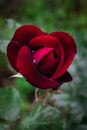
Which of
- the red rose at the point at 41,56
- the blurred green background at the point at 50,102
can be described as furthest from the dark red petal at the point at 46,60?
the blurred green background at the point at 50,102

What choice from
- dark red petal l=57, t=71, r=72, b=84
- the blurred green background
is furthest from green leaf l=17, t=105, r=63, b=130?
dark red petal l=57, t=71, r=72, b=84

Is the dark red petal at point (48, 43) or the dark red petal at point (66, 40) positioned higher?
the dark red petal at point (66, 40)

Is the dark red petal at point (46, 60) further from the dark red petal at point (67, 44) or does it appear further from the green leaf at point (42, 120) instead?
the green leaf at point (42, 120)

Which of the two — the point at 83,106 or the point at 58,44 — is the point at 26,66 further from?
the point at 83,106

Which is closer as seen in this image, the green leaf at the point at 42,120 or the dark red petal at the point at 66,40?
the dark red petal at the point at 66,40

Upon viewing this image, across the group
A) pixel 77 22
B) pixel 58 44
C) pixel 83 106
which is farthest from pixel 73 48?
pixel 77 22

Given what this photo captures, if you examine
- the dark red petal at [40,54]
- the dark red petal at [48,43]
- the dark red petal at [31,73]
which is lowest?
the dark red petal at [31,73]
